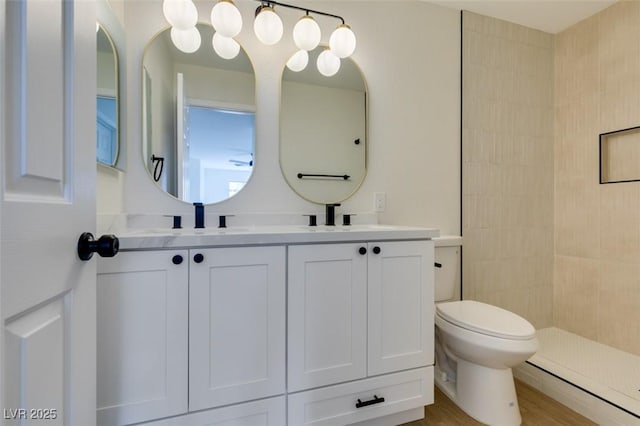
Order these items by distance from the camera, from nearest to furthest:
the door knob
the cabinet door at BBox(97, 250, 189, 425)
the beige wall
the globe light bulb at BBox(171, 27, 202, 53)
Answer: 1. the door knob
2. the cabinet door at BBox(97, 250, 189, 425)
3. the globe light bulb at BBox(171, 27, 202, 53)
4. the beige wall

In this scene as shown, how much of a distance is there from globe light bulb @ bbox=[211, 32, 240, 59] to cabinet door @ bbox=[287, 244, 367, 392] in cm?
106

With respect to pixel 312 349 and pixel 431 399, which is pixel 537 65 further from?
pixel 312 349

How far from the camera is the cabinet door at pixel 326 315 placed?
1.18 meters

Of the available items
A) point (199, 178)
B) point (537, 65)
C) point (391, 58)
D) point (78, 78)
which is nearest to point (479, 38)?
point (537, 65)

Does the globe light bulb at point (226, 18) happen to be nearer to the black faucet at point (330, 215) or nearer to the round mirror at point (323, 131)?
the round mirror at point (323, 131)

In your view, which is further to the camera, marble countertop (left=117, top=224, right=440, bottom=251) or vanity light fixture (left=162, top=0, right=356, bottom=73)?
vanity light fixture (left=162, top=0, right=356, bottom=73)

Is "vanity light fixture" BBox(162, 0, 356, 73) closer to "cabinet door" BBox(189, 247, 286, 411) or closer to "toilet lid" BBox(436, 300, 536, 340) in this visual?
"cabinet door" BBox(189, 247, 286, 411)

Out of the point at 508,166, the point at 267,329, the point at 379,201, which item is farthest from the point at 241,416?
the point at 508,166

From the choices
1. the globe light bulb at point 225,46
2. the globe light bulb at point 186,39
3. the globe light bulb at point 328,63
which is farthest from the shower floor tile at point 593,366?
the globe light bulb at point 186,39

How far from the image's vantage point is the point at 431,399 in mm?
1417

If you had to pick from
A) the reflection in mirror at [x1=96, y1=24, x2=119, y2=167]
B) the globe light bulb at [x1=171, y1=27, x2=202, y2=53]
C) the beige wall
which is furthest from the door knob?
the beige wall

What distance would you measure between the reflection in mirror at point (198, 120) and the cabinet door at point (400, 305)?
0.84 meters

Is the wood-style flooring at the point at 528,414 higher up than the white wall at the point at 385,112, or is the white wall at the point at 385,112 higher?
the white wall at the point at 385,112

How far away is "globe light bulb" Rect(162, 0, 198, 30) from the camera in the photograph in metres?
1.30
